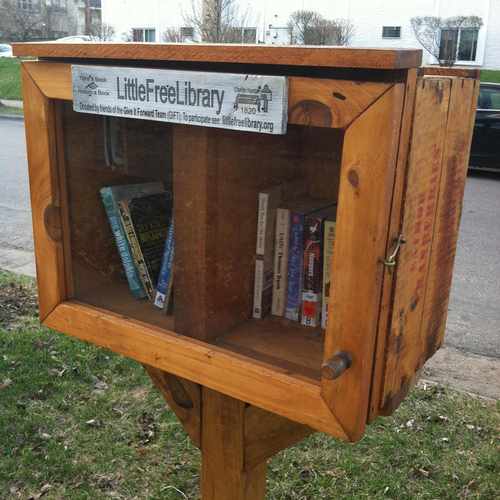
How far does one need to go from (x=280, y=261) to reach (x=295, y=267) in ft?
0.11

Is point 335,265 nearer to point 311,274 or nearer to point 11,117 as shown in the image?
point 311,274

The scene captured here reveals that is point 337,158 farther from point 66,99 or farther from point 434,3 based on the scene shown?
point 434,3

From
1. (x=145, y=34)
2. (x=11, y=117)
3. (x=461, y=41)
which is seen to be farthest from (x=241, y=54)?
(x=145, y=34)

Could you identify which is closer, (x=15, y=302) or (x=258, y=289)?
(x=258, y=289)

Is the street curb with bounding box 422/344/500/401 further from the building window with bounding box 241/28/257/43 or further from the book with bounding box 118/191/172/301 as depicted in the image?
the building window with bounding box 241/28/257/43

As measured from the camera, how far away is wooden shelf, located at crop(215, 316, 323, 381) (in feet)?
3.75

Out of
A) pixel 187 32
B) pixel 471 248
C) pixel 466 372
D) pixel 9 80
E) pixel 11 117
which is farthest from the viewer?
pixel 187 32

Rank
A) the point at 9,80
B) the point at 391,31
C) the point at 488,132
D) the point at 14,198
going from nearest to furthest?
the point at 14,198 → the point at 488,132 → the point at 9,80 → the point at 391,31

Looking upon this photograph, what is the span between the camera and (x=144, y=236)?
144 centimetres

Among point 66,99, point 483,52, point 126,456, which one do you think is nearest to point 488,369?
point 126,456

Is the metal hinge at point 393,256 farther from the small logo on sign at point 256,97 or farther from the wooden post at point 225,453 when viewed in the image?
the wooden post at point 225,453

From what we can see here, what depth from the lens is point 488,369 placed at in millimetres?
3240

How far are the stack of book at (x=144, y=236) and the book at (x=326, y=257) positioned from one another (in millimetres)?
305

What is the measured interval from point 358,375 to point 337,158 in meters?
0.34
